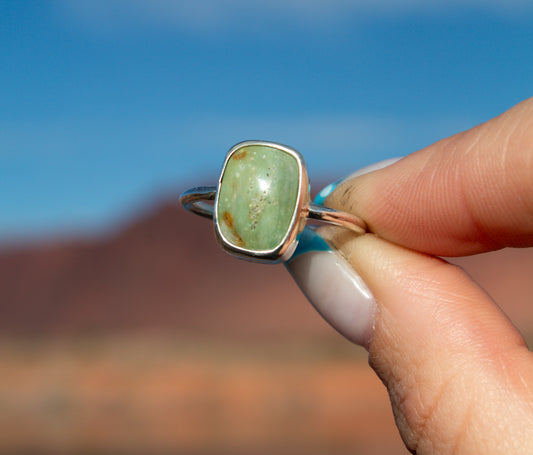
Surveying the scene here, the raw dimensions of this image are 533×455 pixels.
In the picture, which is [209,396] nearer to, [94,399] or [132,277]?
[94,399]

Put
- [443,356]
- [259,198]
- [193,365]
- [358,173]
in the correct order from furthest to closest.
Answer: [193,365], [358,173], [259,198], [443,356]

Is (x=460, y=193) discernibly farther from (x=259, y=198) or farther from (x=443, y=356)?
(x=259, y=198)

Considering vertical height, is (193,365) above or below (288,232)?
below

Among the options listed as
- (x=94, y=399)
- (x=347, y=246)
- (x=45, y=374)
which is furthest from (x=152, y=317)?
(x=347, y=246)

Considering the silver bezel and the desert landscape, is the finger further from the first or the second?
the desert landscape

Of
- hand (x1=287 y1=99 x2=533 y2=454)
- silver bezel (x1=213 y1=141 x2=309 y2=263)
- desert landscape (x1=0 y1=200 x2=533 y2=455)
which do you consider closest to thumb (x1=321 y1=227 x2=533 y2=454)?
hand (x1=287 y1=99 x2=533 y2=454)

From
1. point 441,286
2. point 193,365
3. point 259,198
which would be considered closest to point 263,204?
point 259,198

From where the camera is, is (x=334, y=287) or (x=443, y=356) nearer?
(x=443, y=356)
